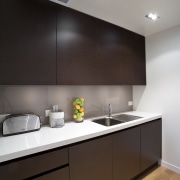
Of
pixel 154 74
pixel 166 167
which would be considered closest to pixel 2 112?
pixel 154 74

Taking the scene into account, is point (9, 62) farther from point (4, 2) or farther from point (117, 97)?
point (117, 97)

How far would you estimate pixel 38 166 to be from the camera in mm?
1059

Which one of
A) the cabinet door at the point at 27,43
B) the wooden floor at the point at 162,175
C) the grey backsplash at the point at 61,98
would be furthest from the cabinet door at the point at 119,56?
the wooden floor at the point at 162,175

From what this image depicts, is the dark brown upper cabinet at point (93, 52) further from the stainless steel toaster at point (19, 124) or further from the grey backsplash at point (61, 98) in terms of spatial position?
the stainless steel toaster at point (19, 124)

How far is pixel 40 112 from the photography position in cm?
167

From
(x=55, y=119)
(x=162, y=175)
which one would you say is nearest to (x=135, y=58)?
(x=55, y=119)

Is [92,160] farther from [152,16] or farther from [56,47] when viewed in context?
[152,16]

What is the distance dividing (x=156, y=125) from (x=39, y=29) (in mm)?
2234

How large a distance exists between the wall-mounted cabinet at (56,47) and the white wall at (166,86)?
24.8 inches

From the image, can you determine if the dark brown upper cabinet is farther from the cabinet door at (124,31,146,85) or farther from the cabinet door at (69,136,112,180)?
the cabinet door at (69,136,112,180)

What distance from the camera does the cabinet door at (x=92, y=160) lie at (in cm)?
125

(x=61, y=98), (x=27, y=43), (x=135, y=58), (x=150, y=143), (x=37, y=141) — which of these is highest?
(x=135, y=58)

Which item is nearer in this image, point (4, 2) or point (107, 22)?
point (4, 2)

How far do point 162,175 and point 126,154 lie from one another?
2.95 ft
